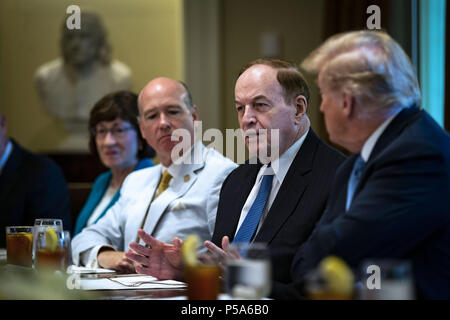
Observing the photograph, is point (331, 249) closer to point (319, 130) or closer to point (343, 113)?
point (343, 113)

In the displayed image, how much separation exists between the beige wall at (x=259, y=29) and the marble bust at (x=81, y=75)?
0.93 m

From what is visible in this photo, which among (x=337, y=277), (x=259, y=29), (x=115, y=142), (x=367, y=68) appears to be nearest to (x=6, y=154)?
(x=115, y=142)

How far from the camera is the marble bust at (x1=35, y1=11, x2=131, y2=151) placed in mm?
5723

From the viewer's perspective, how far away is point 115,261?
272 cm

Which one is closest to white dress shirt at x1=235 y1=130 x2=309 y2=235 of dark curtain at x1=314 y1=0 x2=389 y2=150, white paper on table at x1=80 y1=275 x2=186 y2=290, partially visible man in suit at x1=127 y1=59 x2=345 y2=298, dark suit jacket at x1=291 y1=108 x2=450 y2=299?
partially visible man in suit at x1=127 y1=59 x2=345 y2=298

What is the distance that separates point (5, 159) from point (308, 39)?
2.52 meters

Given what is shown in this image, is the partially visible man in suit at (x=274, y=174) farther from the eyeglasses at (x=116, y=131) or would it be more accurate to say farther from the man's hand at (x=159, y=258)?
the eyeglasses at (x=116, y=131)

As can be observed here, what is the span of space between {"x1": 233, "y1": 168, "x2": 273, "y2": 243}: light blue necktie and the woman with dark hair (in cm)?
154

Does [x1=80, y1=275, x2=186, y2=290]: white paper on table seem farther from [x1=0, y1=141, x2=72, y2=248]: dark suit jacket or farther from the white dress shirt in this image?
[x1=0, y1=141, x2=72, y2=248]: dark suit jacket

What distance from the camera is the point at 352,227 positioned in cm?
156

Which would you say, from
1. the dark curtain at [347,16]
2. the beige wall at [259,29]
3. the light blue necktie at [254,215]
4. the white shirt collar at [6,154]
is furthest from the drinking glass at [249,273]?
the beige wall at [259,29]

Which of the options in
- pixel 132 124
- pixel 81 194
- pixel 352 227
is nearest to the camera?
pixel 352 227

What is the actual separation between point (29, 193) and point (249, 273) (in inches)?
106

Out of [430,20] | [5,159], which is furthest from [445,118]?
[5,159]
